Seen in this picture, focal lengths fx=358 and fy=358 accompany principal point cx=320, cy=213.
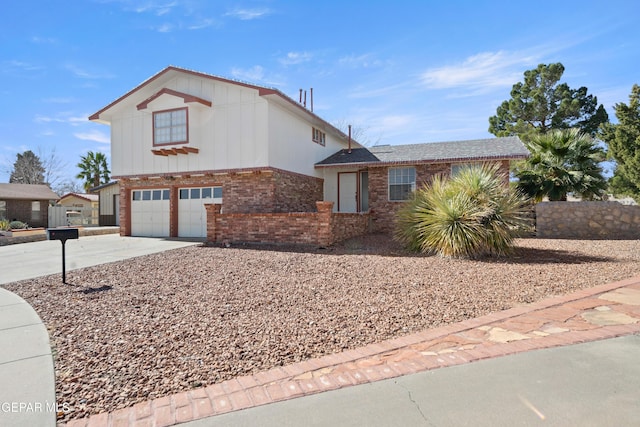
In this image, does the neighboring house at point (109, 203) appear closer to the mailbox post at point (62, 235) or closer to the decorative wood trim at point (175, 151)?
the decorative wood trim at point (175, 151)

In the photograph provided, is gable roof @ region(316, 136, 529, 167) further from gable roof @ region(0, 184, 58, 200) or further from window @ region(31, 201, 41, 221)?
window @ region(31, 201, 41, 221)

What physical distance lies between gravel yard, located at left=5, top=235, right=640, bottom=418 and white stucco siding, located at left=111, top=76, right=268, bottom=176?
568 cm

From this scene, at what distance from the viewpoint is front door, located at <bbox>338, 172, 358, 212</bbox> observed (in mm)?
17312

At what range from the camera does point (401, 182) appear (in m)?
15.2

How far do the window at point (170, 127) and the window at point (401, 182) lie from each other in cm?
860

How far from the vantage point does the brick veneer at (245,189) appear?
1375 cm

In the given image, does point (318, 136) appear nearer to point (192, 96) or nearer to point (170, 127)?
point (192, 96)

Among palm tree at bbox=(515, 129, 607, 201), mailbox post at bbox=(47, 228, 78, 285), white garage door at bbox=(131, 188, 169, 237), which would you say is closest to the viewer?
mailbox post at bbox=(47, 228, 78, 285)

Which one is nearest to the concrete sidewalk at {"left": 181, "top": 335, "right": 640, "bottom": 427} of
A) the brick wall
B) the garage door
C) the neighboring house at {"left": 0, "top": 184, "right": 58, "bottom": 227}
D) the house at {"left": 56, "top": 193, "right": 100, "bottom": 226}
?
the brick wall

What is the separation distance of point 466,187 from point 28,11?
12.8 meters

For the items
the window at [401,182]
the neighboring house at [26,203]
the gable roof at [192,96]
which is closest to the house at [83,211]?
the neighboring house at [26,203]

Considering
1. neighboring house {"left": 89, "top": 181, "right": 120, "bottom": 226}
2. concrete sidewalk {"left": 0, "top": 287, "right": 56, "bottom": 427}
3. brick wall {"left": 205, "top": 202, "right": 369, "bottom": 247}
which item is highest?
neighboring house {"left": 89, "top": 181, "right": 120, "bottom": 226}

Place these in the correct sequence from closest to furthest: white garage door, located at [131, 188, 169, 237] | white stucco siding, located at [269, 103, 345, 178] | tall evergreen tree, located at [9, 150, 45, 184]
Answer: white stucco siding, located at [269, 103, 345, 178] → white garage door, located at [131, 188, 169, 237] → tall evergreen tree, located at [9, 150, 45, 184]

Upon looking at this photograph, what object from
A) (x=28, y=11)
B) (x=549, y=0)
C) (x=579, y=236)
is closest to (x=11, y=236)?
(x=28, y=11)
